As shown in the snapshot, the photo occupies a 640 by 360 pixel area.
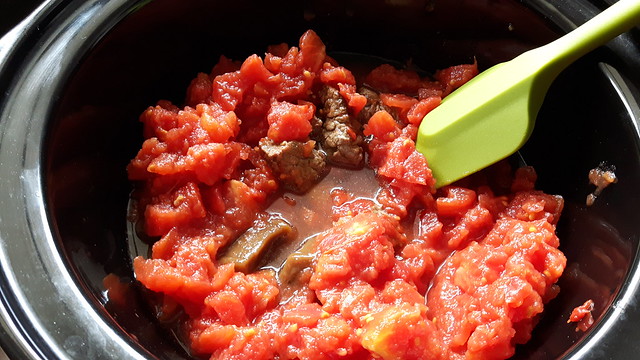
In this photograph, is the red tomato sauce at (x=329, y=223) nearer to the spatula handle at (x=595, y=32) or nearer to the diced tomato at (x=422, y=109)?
the diced tomato at (x=422, y=109)

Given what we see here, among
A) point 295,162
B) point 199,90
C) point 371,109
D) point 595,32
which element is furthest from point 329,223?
point 595,32

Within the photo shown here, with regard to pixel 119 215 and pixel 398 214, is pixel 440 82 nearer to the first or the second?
pixel 398 214

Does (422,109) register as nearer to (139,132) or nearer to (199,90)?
(199,90)

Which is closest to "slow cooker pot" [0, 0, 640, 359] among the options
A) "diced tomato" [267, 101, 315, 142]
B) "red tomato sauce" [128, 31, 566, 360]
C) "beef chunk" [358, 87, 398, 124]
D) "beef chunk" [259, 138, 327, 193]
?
"red tomato sauce" [128, 31, 566, 360]

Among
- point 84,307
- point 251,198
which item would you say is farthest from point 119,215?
point 84,307

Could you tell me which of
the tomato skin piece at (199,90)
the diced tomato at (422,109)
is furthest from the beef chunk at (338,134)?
the tomato skin piece at (199,90)
